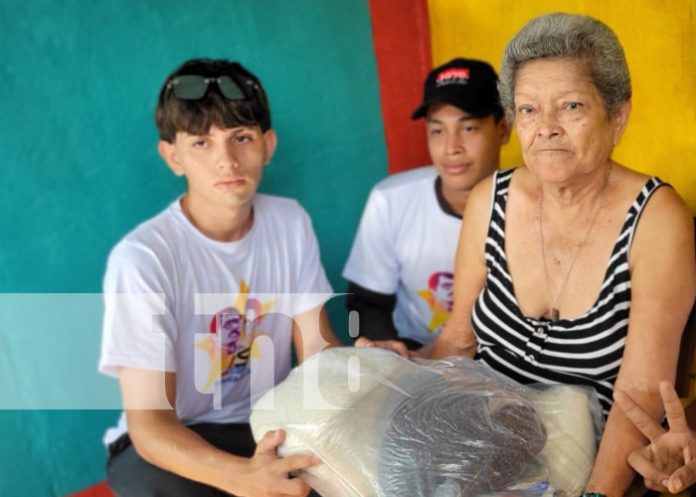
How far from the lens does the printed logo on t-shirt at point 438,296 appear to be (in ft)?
7.99

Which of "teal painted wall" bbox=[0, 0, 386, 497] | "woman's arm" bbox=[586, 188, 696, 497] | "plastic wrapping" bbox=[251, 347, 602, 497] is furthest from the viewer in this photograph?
"teal painted wall" bbox=[0, 0, 386, 497]

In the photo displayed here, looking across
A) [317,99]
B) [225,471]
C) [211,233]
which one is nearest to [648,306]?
[225,471]

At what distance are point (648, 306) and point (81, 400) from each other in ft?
5.26

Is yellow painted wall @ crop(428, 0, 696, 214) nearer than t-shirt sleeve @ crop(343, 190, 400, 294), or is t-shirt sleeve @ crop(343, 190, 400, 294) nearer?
yellow painted wall @ crop(428, 0, 696, 214)

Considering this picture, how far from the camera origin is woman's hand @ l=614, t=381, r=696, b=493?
1435 mm

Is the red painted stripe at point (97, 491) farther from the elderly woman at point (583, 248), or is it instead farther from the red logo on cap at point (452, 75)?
the red logo on cap at point (452, 75)

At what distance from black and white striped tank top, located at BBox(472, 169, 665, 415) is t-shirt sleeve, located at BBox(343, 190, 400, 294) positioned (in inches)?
25.9

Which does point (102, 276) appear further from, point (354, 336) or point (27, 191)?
point (354, 336)

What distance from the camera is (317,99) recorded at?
8.84ft

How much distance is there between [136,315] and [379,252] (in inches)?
34.6

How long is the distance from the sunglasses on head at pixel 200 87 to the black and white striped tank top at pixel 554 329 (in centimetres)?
71

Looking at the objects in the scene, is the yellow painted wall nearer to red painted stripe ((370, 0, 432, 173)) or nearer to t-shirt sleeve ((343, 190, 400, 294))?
red painted stripe ((370, 0, 432, 173))

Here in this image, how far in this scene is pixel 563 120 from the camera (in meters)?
1.61

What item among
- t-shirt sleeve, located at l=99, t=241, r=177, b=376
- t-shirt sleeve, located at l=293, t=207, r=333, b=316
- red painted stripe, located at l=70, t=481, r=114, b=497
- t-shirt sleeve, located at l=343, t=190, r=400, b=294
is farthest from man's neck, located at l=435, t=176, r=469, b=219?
red painted stripe, located at l=70, t=481, r=114, b=497
